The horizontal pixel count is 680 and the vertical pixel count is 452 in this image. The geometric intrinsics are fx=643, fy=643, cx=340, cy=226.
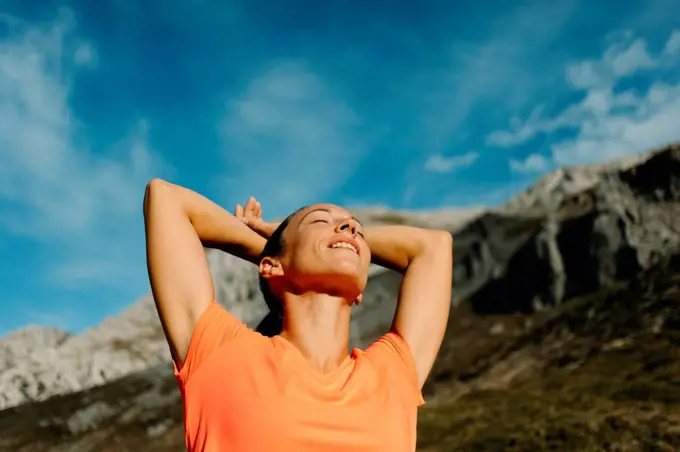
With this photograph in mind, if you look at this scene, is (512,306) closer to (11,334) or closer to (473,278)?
(473,278)

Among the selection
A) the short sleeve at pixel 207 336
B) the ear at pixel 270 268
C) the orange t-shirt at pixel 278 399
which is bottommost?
the orange t-shirt at pixel 278 399

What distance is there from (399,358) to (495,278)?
4313cm

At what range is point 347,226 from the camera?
3.16 m

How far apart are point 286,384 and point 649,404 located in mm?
20101

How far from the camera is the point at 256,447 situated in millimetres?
2545

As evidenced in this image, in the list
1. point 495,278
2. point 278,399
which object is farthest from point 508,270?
point 278,399

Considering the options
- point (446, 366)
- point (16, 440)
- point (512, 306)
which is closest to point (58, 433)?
point (16, 440)

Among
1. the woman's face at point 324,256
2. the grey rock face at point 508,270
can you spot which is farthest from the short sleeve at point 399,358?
the grey rock face at point 508,270

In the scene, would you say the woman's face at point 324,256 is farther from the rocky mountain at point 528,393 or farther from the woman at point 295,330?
the rocky mountain at point 528,393

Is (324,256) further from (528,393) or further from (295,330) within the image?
(528,393)

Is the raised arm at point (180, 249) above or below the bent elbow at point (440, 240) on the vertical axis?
below

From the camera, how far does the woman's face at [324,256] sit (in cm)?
301

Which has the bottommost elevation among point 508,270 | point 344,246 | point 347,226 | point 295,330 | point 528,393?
point 295,330

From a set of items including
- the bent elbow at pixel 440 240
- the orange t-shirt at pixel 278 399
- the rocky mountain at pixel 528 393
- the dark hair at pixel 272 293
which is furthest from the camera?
the rocky mountain at pixel 528 393
